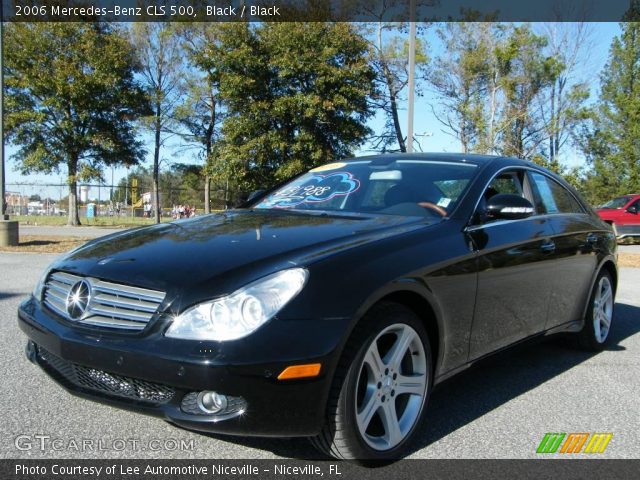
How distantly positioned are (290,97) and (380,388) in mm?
21951

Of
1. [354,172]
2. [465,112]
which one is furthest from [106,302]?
[465,112]

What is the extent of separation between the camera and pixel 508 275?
133 inches

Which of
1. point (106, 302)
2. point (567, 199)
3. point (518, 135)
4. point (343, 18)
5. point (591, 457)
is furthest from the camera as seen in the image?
point (518, 135)

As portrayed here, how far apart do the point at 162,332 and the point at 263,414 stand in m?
0.51

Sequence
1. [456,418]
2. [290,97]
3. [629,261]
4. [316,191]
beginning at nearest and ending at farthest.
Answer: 1. [456,418]
2. [316,191]
3. [629,261]
4. [290,97]

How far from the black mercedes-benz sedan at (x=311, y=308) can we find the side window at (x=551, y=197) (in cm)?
47

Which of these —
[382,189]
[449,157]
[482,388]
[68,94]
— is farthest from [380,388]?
[68,94]

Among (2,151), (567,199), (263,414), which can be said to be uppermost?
(2,151)

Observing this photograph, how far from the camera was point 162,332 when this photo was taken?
7.46 ft

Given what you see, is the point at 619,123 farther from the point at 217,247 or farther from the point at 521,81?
the point at 217,247

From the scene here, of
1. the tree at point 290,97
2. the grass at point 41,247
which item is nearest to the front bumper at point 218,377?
the grass at point 41,247

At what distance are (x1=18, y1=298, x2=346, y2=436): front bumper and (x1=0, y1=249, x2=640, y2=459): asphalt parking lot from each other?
0.43m

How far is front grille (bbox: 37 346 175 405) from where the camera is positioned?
232 centimetres

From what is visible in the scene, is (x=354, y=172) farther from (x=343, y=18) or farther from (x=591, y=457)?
(x=343, y=18)
